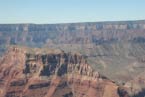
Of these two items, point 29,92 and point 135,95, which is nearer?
point 29,92

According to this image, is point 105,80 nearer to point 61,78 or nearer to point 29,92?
point 61,78

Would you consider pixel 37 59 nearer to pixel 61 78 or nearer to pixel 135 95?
pixel 61 78

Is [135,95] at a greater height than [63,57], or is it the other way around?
[63,57]

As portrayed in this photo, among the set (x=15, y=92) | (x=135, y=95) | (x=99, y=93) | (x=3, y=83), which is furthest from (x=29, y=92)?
(x=135, y=95)

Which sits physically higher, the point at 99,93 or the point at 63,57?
the point at 63,57

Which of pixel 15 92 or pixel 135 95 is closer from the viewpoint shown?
pixel 15 92

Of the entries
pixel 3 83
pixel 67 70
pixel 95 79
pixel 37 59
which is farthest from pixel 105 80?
pixel 3 83
